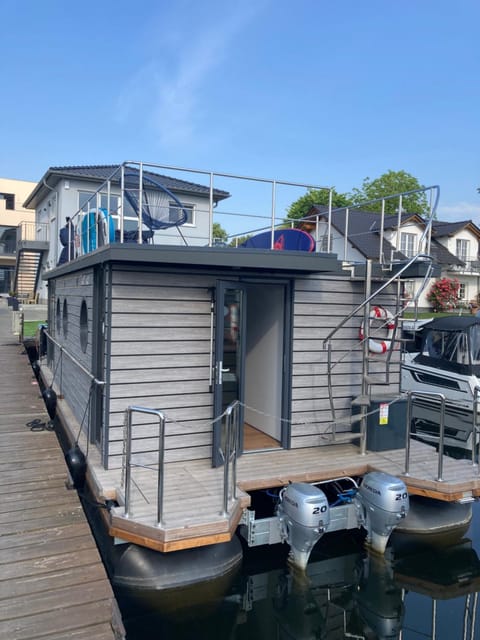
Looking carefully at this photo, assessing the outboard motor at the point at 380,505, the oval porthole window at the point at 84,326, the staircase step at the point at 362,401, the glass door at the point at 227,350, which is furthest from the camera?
the oval porthole window at the point at 84,326

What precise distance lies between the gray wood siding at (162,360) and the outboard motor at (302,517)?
4.15 feet

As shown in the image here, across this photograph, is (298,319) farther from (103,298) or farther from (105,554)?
(105,554)

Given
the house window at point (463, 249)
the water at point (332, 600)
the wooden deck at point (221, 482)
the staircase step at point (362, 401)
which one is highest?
the house window at point (463, 249)

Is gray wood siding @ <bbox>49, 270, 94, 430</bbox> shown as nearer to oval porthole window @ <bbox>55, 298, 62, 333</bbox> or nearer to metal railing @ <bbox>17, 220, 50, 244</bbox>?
oval porthole window @ <bbox>55, 298, 62, 333</bbox>

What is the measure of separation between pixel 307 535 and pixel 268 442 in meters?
1.90

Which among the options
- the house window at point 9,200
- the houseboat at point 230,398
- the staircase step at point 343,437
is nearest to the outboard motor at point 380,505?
the houseboat at point 230,398

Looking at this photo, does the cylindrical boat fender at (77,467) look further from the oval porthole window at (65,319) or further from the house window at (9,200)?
the house window at (9,200)

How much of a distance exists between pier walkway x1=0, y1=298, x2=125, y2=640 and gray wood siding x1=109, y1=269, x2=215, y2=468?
0.84 m

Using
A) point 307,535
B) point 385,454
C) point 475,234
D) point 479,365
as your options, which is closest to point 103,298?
point 307,535

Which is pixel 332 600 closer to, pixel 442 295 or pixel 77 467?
pixel 77 467

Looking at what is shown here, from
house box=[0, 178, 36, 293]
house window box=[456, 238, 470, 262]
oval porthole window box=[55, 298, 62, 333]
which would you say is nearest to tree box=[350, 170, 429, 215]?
house window box=[456, 238, 470, 262]

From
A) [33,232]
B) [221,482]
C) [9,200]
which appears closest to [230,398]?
[221,482]

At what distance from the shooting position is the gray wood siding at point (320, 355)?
6.66 meters

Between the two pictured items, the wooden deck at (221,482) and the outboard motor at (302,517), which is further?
the outboard motor at (302,517)
